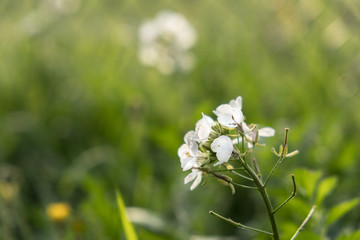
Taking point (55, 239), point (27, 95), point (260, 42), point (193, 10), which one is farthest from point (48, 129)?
point (193, 10)

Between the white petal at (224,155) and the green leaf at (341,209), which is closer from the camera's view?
the white petal at (224,155)

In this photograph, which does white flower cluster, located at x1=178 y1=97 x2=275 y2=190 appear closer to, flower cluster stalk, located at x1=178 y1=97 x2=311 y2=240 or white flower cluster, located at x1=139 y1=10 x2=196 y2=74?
flower cluster stalk, located at x1=178 y1=97 x2=311 y2=240

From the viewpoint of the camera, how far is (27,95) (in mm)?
2826

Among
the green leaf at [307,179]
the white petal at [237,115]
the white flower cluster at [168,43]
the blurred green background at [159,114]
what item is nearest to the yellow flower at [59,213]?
the blurred green background at [159,114]

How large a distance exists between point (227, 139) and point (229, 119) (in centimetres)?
5

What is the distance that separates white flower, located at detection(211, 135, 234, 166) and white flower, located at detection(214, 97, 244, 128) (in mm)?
33

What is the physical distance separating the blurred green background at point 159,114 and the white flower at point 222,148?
0.32m

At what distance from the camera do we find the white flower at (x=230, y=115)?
816 mm

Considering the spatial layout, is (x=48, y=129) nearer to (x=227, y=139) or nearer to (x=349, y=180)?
(x=349, y=180)

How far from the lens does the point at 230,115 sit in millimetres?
829

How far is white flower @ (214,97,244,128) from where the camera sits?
82 cm

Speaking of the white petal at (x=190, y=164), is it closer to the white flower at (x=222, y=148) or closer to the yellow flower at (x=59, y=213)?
the white flower at (x=222, y=148)

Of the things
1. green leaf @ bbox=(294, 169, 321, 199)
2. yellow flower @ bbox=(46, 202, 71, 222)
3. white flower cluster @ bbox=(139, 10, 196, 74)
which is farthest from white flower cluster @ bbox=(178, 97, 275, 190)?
white flower cluster @ bbox=(139, 10, 196, 74)

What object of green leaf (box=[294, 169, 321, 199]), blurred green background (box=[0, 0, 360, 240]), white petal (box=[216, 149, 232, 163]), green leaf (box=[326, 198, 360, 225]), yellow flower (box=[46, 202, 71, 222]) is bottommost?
green leaf (box=[326, 198, 360, 225])
